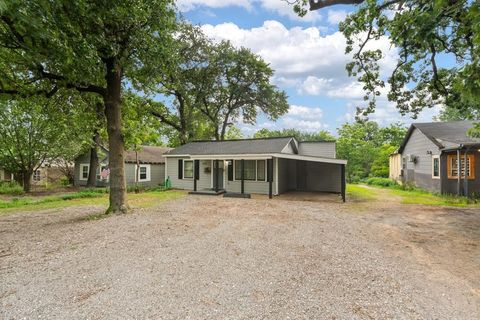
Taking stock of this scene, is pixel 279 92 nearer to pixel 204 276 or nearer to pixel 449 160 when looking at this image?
pixel 449 160

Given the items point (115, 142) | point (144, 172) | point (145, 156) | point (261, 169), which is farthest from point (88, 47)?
point (145, 156)

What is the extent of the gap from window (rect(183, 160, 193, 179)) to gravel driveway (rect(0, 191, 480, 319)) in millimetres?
9534

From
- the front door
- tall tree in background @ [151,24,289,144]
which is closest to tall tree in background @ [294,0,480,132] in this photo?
the front door

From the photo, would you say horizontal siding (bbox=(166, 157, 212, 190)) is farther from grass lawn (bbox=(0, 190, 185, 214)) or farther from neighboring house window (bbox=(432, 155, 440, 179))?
neighboring house window (bbox=(432, 155, 440, 179))


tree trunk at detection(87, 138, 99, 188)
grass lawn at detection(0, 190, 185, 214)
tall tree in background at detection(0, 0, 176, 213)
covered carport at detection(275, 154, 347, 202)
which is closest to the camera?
tall tree in background at detection(0, 0, 176, 213)

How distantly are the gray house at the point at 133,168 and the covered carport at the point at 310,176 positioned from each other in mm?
11072

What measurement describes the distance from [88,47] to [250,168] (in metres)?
10.3

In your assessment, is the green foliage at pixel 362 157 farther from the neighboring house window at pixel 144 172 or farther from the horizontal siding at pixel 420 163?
the neighboring house window at pixel 144 172

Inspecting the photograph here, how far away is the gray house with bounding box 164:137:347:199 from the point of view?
1456cm

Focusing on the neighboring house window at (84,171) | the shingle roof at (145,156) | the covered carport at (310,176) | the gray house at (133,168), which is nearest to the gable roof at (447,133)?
the covered carport at (310,176)

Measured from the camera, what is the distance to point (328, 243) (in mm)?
5684

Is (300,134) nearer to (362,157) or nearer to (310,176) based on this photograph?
(362,157)

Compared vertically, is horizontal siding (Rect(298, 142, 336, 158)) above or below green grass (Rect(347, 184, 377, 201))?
above

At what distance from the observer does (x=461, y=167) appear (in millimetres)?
13203
